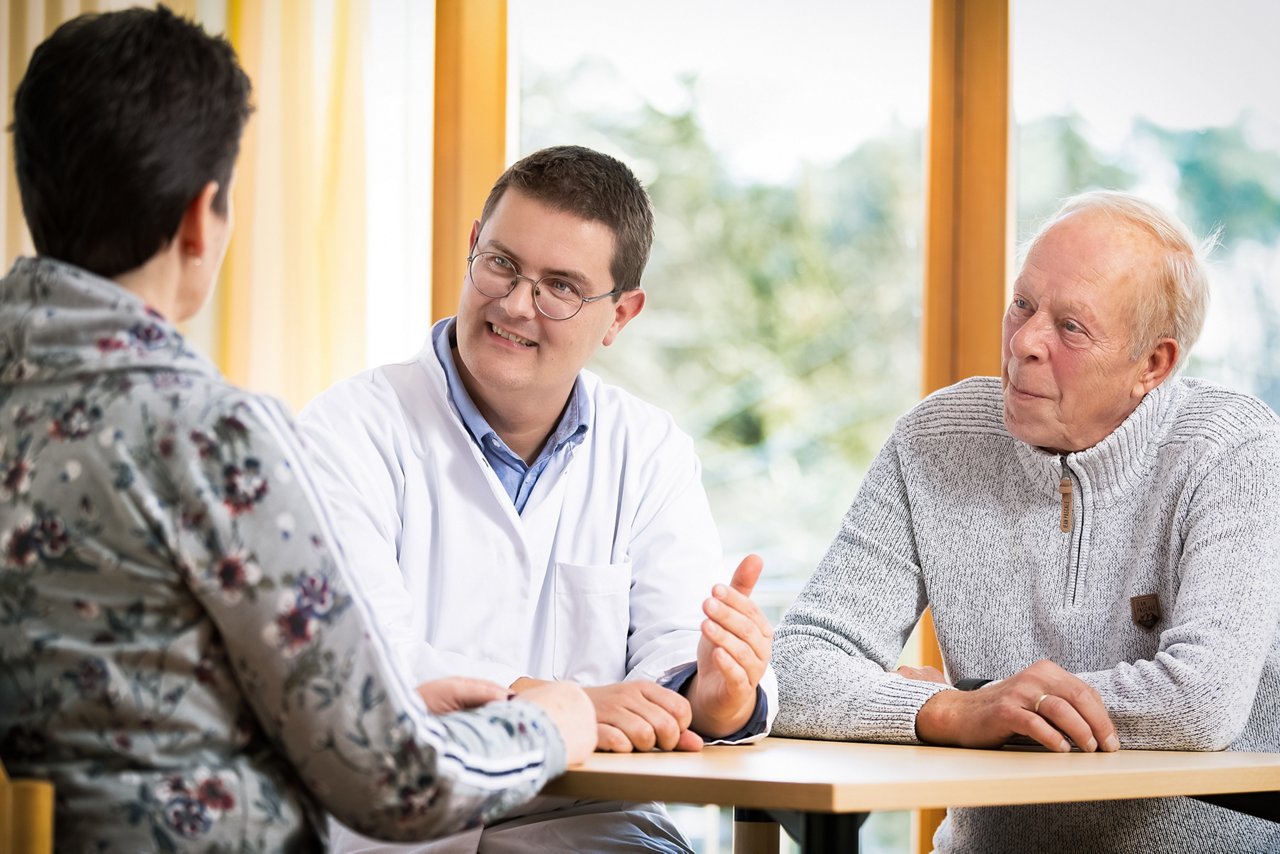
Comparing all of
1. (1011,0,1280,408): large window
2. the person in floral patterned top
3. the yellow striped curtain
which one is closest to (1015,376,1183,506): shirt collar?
(1011,0,1280,408): large window

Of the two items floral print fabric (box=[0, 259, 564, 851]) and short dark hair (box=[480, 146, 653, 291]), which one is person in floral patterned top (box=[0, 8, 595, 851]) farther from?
short dark hair (box=[480, 146, 653, 291])

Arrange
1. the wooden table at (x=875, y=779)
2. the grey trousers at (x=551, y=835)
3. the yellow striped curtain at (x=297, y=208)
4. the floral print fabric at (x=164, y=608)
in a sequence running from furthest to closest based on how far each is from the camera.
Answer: the yellow striped curtain at (x=297, y=208) < the grey trousers at (x=551, y=835) < the wooden table at (x=875, y=779) < the floral print fabric at (x=164, y=608)

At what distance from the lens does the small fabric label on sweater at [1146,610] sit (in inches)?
72.4

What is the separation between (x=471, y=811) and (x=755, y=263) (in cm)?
357

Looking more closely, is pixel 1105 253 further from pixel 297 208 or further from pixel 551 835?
pixel 297 208

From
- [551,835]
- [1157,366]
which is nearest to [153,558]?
[551,835]

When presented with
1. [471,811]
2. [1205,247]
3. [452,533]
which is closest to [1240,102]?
[1205,247]

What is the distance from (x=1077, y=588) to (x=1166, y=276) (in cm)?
48

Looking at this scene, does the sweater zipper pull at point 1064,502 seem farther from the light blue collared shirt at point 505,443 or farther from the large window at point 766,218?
the large window at point 766,218

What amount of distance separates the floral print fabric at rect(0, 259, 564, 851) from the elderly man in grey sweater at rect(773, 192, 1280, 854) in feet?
2.73

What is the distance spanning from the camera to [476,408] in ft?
6.41

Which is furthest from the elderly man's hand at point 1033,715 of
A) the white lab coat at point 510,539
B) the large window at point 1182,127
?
the large window at point 1182,127

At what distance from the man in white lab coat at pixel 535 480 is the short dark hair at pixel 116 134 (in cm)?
70

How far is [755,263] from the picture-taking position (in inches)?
178
